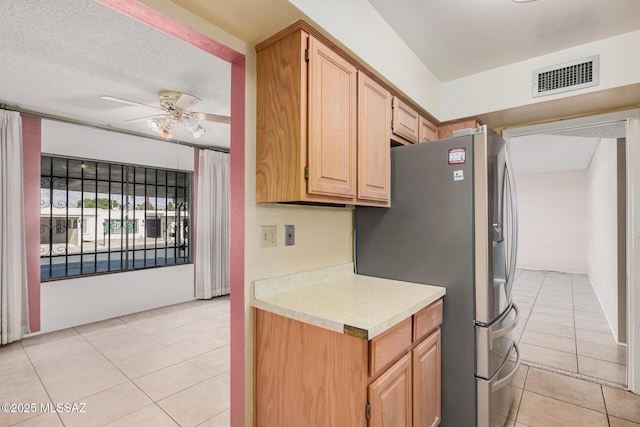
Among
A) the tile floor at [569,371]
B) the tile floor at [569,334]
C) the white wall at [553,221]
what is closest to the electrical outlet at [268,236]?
the tile floor at [569,371]

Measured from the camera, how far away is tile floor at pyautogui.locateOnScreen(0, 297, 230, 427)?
2.10 metres

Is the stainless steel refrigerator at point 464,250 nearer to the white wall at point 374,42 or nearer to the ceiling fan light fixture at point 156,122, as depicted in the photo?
the white wall at point 374,42

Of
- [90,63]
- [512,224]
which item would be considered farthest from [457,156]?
[90,63]

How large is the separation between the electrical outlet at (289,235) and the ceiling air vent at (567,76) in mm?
2131

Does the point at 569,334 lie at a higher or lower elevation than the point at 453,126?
lower

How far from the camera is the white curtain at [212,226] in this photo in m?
4.95

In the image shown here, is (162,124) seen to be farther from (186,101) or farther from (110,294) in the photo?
(110,294)

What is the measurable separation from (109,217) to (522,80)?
4.98 meters

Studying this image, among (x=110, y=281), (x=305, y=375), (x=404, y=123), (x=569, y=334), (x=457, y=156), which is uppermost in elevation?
(x=404, y=123)

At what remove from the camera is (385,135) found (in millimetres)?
1972

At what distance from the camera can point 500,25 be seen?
79.0 inches

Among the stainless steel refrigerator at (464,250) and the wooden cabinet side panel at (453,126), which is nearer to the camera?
the stainless steel refrigerator at (464,250)

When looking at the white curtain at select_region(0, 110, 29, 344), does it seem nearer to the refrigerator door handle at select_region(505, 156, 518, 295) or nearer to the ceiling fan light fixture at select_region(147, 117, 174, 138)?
the ceiling fan light fixture at select_region(147, 117, 174, 138)

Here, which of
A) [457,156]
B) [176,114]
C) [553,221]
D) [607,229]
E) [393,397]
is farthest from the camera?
[553,221]
